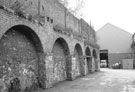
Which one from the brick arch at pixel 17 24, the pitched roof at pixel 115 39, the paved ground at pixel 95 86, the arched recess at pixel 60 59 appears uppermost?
the pitched roof at pixel 115 39

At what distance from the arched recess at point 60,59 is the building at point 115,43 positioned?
19502 millimetres

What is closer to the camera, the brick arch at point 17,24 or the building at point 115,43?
the brick arch at point 17,24

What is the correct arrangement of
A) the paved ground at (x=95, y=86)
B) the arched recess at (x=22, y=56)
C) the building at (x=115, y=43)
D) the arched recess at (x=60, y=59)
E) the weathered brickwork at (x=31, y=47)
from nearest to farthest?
the weathered brickwork at (x=31, y=47) < the arched recess at (x=22, y=56) < the paved ground at (x=95, y=86) < the arched recess at (x=60, y=59) < the building at (x=115, y=43)

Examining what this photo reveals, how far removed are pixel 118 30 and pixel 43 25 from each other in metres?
24.2

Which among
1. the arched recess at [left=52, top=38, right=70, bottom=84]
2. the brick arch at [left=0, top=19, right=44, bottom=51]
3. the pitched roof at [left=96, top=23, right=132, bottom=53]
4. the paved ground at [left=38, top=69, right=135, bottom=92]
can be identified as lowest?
the paved ground at [left=38, top=69, right=135, bottom=92]

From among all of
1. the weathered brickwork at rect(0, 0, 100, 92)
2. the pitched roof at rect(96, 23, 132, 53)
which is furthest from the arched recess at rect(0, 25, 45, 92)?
the pitched roof at rect(96, 23, 132, 53)

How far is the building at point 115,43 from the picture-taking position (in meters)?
27.2

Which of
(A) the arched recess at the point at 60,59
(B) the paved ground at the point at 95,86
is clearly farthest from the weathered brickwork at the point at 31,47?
(B) the paved ground at the point at 95,86

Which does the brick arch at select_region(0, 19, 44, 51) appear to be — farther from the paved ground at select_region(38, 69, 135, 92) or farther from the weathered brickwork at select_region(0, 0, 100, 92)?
the paved ground at select_region(38, 69, 135, 92)

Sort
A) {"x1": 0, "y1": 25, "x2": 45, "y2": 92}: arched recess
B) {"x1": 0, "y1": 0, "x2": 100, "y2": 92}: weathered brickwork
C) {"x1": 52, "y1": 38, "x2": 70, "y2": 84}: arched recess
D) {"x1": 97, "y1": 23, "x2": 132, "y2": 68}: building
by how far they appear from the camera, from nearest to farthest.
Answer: {"x1": 0, "y1": 0, "x2": 100, "y2": 92}: weathered brickwork, {"x1": 0, "y1": 25, "x2": 45, "y2": 92}: arched recess, {"x1": 52, "y1": 38, "x2": 70, "y2": 84}: arched recess, {"x1": 97, "y1": 23, "x2": 132, "y2": 68}: building

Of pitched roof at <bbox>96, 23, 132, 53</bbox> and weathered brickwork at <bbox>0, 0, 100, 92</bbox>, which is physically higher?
pitched roof at <bbox>96, 23, 132, 53</bbox>

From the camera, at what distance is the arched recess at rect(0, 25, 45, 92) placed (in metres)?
5.33

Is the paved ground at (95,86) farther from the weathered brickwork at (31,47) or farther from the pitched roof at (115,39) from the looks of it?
the pitched roof at (115,39)

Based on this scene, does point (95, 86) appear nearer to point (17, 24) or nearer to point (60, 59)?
point (60, 59)
